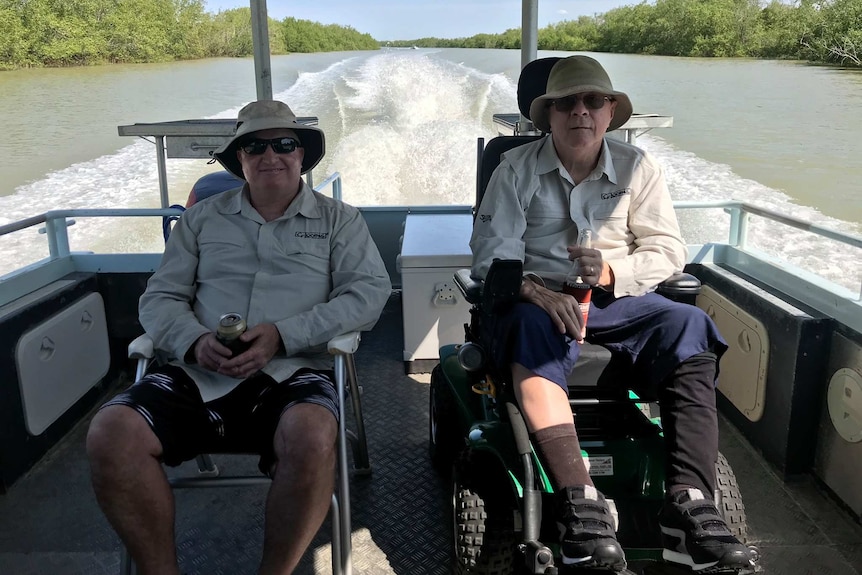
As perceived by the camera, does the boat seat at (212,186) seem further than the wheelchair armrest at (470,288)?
Yes

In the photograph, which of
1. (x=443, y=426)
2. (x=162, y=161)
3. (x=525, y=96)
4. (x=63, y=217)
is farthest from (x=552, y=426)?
(x=162, y=161)

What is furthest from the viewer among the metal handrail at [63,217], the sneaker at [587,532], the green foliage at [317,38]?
the green foliage at [317,38]

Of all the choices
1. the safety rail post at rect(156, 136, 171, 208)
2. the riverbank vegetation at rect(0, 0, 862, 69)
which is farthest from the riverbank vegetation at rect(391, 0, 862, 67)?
the safety rail post at rect(156, 136, 171, 208)

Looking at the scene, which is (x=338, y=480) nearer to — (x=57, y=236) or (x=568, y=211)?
(x=568, y=211)

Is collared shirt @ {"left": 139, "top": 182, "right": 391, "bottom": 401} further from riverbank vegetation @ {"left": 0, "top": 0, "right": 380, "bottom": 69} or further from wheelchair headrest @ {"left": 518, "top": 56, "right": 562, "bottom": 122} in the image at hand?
riverbank vegetation @ {"left": 0, "top": 0, "right": 380, "bottom": 69}

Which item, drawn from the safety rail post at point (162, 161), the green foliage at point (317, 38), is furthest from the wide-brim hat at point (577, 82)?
the green foliage at point (317, 38)

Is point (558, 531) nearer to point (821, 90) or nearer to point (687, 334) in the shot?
point (687, 334)

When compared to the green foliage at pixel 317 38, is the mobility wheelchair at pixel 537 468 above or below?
below

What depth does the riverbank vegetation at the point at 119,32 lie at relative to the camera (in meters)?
12.5

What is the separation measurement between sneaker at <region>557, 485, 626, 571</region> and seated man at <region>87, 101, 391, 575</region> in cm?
50

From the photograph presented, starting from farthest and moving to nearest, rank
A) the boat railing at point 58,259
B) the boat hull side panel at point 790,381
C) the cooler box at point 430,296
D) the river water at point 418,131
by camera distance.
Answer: the river water at point 418,131 < the cooler box at point 430,296 < the boat railing at point 58,259 < the boat hull side panel at point 790,381

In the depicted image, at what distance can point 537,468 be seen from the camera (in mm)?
1472

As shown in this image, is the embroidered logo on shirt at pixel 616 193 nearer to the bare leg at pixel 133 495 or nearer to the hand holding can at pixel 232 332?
the hand holding can at pixel 232 332

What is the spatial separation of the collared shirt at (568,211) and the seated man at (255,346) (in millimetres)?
386
